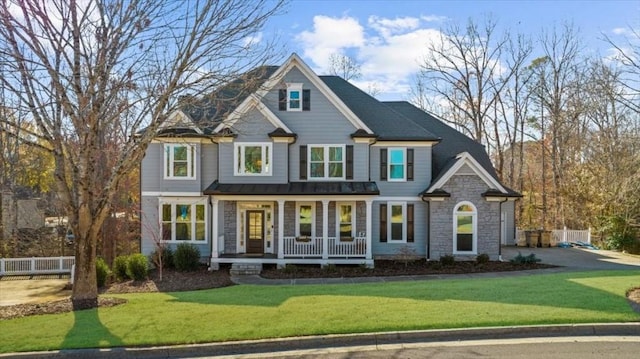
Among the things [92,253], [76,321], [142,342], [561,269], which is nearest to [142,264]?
[92,253]

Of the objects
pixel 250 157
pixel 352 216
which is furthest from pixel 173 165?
pixel 352 216

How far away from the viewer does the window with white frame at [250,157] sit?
1923cm

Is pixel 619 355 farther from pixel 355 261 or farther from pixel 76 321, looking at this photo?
pixel 355 261

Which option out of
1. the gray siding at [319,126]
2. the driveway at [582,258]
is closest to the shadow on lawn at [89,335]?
the gray siding at [319,126]

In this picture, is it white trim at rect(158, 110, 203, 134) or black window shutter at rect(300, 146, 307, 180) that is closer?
white trim at rect(158, 110, 203, 134)

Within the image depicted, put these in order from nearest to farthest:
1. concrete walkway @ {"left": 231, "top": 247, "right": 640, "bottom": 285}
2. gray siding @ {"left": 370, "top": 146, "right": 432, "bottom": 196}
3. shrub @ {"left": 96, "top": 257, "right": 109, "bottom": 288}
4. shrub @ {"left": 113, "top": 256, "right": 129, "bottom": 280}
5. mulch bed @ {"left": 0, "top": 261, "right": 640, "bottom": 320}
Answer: mulch bed @ {"left": 0, "top": 261, "right": 640, "bottom": 320} < concrete walkway @ {"left": 231, "top": 247, "right": 640, "bottom": 285} < shrub @ {"left": 96, "top": 257, "right": 109, "bottom": 288} < shrub @ {"left": 113, "top": 256, "right": 129, "bottom": 280} < gray siding @ {"left": 370, "top": 146, "right": 432, "bottom": 196}

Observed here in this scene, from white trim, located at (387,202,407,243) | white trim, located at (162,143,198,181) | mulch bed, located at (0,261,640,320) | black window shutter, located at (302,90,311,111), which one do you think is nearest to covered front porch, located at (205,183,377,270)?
mulch bed, located at (0,261,640,320)

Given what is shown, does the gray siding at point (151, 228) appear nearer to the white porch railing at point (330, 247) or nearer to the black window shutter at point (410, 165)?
the white porch railing at point (330, 247)

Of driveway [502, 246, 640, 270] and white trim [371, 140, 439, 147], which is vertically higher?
white trim [371, 140, 439, 147]

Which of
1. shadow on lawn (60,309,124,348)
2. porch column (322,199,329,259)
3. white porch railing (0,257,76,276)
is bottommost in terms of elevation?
white porch railing (0,257,76,276)

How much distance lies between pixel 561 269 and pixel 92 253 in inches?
646

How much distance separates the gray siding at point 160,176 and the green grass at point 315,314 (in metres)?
8.01

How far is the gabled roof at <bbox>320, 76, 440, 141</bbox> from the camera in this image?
20.1 m

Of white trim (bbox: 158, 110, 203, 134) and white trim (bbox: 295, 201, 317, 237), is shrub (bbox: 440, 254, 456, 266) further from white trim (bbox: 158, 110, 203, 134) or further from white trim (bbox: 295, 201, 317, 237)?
white trim (bbox: 158, 110, 203, 134)
